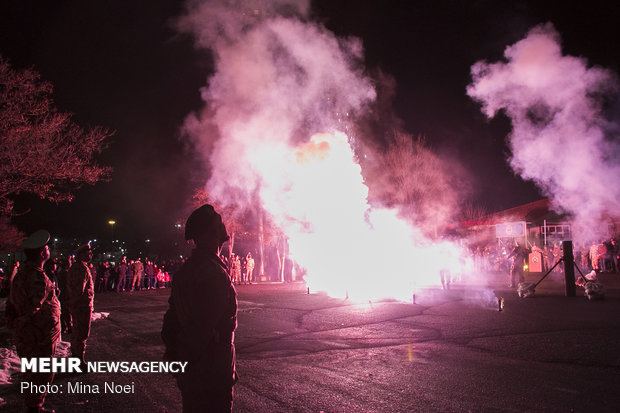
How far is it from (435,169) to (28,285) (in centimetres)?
3269

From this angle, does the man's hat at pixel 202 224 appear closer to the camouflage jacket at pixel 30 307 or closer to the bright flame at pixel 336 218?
the camouflage jacket at pixel 30 307

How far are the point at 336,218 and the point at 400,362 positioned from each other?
15.6m

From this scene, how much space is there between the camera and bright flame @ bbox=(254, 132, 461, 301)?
20391mm

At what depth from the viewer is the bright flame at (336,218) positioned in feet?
66.9

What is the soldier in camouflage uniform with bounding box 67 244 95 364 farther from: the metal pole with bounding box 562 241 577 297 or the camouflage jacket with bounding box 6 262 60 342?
the metal pole with bounding box 562 241 577 297

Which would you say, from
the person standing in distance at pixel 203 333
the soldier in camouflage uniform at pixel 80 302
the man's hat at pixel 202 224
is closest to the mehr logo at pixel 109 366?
the soldier in camouflage uniform at pixel 80 302

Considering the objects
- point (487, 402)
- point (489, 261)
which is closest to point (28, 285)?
point (487, 402)

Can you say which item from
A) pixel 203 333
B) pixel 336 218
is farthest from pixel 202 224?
pixel 336 218

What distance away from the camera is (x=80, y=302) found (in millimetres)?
6789

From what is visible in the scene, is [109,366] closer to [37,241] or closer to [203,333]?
[37,241]

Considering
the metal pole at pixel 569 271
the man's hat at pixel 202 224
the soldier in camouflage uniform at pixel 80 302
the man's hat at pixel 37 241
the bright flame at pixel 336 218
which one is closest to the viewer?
the man's hat at pixel 202 224

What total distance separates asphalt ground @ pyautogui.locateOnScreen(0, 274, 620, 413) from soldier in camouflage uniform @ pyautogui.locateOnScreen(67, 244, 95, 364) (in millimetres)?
624

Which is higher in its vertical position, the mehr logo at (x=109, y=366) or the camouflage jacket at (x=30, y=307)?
the camouflage jacket at (x=30, y=307)

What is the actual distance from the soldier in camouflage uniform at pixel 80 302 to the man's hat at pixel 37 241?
72.7 inches
